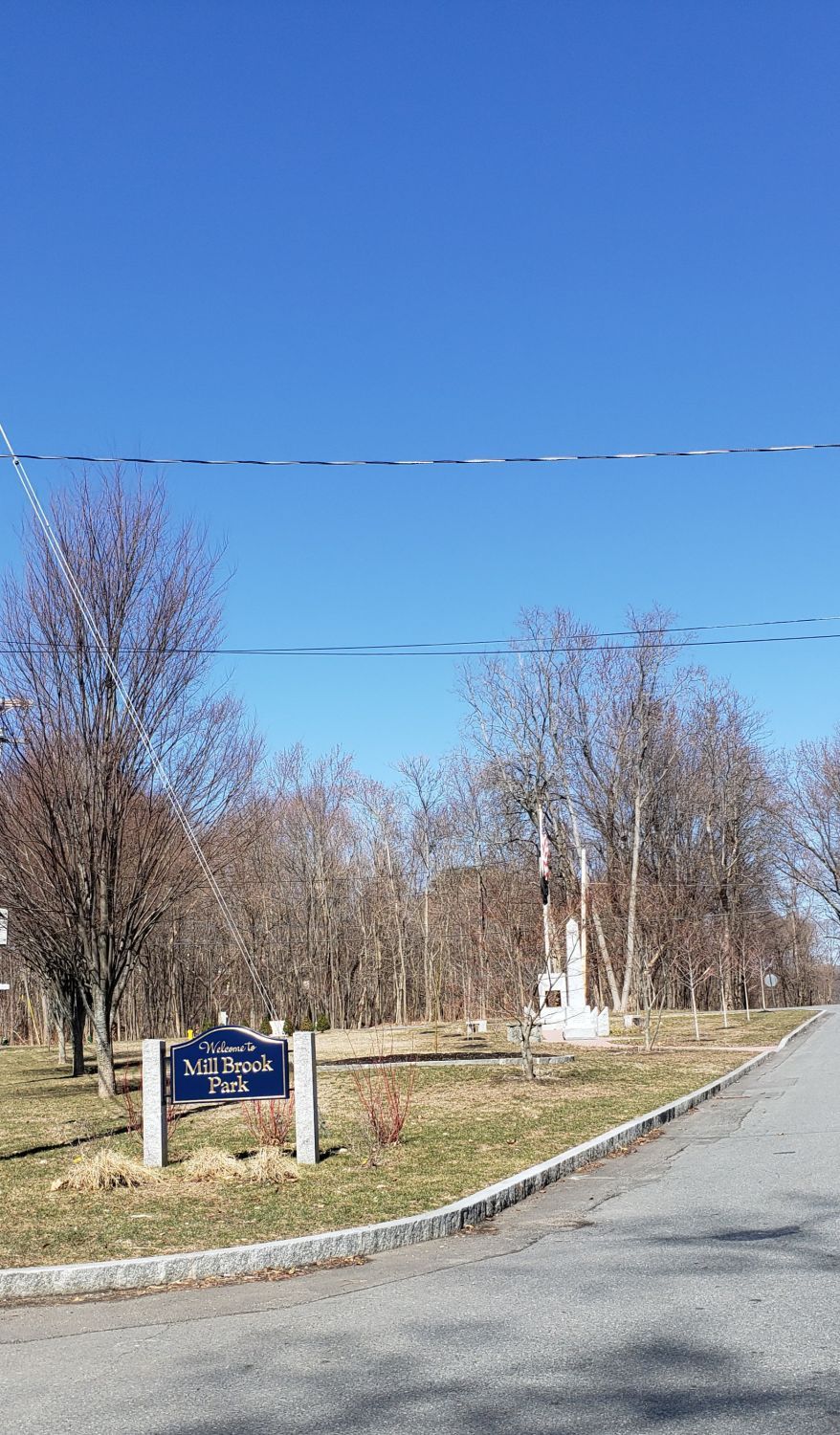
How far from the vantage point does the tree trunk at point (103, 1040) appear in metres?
19.2

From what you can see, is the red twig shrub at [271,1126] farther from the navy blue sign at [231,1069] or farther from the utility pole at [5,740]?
the utility pole at [5,740]

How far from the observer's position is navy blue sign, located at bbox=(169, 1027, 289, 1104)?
11.2 metres

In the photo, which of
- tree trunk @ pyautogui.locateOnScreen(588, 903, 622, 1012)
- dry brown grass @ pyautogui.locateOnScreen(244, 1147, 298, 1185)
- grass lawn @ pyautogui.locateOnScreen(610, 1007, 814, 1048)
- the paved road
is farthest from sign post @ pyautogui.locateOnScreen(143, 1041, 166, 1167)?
tree trunk @ pyautogui.locateOnScreen(588, 903, 622, 1012)

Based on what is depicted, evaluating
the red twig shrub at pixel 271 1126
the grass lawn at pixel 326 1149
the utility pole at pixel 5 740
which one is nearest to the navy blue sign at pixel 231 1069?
the red twig shrub at pixel 271 1126

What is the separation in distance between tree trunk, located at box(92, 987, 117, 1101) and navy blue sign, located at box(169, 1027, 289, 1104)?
331 inches

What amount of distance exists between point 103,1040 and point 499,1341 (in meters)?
15.0

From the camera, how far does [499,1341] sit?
542cm

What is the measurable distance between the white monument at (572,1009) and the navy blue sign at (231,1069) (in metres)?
19.3

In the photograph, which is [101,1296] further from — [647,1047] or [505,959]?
[647,1047]

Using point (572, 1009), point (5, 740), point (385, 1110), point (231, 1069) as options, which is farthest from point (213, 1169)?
point (572, 1009)

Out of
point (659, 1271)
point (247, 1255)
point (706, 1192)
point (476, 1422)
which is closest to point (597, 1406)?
point (476, 1422)

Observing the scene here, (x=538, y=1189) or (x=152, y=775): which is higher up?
(x=152, y=775)

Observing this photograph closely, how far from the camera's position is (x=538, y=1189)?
984 cm

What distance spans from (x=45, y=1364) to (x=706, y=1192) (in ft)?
17.9
